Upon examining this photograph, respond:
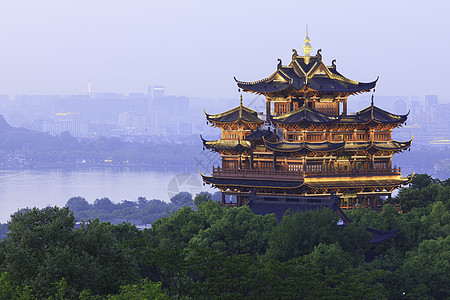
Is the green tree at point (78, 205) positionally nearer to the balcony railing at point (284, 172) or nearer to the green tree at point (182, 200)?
the green tree at point (182, 200)

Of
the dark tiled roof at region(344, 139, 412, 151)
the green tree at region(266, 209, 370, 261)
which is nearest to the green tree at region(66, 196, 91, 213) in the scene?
the dark tiled roof at region(344, 139, 412, 151)

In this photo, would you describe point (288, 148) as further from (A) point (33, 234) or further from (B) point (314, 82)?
(A) point (33, 234)

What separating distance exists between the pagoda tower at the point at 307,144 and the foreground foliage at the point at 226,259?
718 cm

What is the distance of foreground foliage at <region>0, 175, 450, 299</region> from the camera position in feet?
89.0

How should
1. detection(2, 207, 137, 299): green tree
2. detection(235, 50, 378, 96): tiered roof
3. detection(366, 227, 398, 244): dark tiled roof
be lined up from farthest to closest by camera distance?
1. detection(235, 50, 378, 96): tiered roof
2. detection(366, 227, 398, 244): dark tiled roof
3. detection(2, 207, 137, 299): green tree

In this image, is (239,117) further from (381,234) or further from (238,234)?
(381,234)

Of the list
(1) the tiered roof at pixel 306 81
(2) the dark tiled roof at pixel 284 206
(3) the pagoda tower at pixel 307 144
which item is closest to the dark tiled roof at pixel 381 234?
(2) the dark tiled roof at pixel 284 206

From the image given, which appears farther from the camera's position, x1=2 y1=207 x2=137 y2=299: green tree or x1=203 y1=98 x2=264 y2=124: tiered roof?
x1=203 y1=98 x2=264 y2=124: tiered roof

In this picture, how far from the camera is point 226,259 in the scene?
30.5 m

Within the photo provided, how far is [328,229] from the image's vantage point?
36.5 m

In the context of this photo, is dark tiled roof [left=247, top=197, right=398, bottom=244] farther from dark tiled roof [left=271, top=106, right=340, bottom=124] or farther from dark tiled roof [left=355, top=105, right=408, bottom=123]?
dark tiled roof [left=355, top=105, right=408, bottom=123]

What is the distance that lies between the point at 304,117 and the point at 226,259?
2043cm

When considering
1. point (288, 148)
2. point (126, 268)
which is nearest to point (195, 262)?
point (126, 268)

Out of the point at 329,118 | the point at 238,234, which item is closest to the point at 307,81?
the point at 329,118
